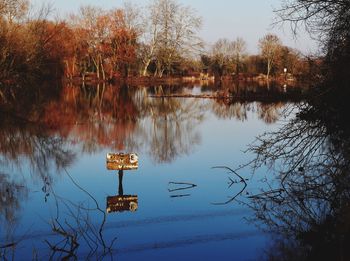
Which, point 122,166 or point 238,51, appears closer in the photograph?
point 122,166

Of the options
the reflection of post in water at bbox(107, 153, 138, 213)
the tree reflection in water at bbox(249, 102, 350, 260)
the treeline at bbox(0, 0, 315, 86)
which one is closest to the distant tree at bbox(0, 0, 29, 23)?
the treeline at bbox(0, 0, 315, 86)

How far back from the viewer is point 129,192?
887cm

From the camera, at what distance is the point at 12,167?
34.8 feet

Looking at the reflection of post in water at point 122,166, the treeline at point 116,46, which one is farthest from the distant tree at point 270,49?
the reflection of post in water at point 122,166

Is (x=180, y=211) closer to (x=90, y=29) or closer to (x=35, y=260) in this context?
(x=35, y=260)

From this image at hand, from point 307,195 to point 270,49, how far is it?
6084 cm

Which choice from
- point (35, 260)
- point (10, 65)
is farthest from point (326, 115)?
point (10, 65)

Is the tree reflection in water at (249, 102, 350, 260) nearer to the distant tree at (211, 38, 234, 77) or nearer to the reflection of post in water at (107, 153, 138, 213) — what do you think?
the reflection of post in water at (107, 153, 138, 213)

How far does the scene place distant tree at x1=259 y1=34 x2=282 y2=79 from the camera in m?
65.9

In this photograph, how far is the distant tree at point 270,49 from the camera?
65.9m

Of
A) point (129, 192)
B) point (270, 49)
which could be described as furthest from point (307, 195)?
point (270, 49)

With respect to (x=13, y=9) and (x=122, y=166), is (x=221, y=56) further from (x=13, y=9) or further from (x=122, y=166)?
(x=122, y=166)

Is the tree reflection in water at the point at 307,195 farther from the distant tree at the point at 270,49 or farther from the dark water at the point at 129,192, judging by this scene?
the distant tree at the point at 270,49

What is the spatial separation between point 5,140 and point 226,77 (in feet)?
189
